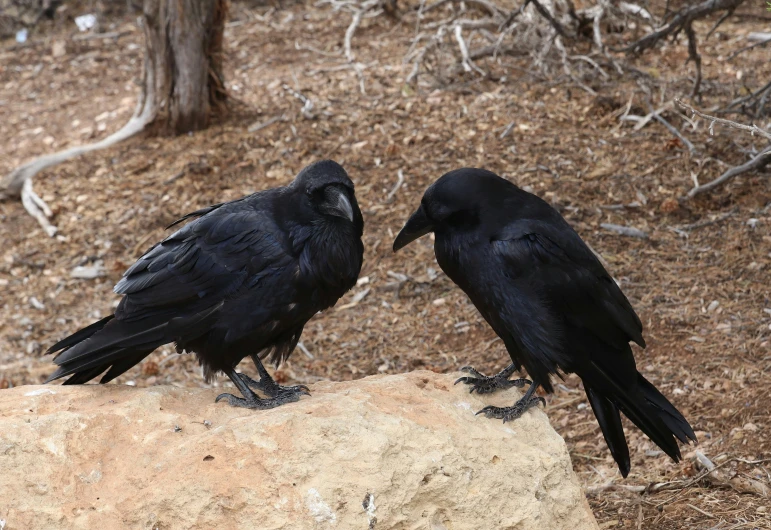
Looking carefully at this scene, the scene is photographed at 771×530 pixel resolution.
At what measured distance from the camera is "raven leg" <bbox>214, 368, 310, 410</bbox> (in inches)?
147

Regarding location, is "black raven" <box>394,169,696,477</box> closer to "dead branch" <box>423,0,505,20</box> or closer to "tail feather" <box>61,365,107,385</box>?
"tail feather" <box>61,365,107,385</box>

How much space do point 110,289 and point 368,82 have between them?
11.4 feet

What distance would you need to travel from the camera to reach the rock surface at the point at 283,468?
2961 mm

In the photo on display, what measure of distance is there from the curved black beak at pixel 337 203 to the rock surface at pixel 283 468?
32.5 inches

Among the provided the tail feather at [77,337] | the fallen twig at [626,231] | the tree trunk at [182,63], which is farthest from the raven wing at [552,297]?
the tree trunk at [182,63]

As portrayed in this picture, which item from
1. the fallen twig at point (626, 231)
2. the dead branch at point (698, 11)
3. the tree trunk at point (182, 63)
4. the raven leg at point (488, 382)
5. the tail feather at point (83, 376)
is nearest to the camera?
the raven leg at point (488, 382)

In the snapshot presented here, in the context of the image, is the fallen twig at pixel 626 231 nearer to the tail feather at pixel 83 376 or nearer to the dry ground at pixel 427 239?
the dry ground at pixel 427 239

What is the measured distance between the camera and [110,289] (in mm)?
6633

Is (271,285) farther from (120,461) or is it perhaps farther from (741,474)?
(741,474)

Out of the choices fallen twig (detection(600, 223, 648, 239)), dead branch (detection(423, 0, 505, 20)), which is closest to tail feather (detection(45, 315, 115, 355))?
fallen twig (detection(600, 223, 648, 239))

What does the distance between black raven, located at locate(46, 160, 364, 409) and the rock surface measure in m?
0.40

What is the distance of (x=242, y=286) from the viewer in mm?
3820

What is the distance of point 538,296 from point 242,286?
4.41ft

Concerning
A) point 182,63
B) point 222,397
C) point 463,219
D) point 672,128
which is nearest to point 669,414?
point 463,219
